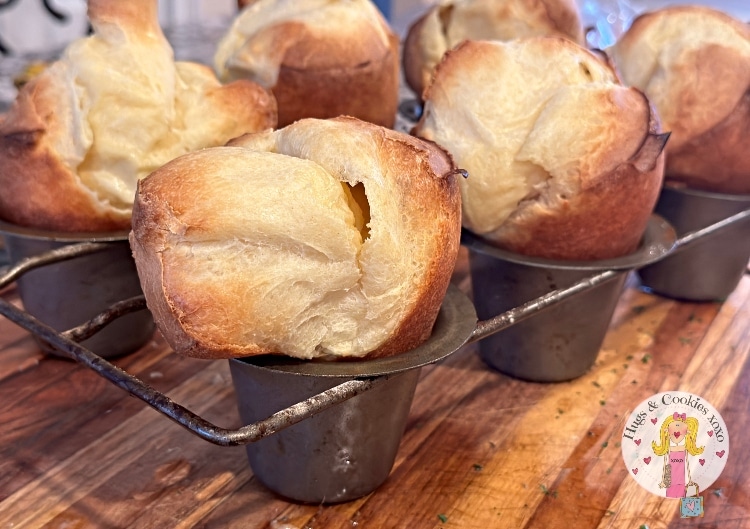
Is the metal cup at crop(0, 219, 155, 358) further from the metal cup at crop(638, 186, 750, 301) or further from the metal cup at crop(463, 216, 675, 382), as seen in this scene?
the metal cup at crop(638, 186, 750, 301)

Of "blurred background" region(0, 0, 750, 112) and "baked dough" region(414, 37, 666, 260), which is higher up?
"baked dough" region(414, 37, 666, 260)

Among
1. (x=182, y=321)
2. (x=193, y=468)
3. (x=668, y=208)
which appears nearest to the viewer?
(x=182, y=321)

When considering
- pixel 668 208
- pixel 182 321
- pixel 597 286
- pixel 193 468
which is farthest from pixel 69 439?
pixel 668 208

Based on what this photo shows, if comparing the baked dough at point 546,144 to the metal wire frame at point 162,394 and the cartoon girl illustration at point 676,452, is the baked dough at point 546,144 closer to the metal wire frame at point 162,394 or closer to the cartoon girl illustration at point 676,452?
the metal wire frame at point 162,394

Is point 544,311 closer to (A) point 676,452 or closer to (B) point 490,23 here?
(A) point 676,452

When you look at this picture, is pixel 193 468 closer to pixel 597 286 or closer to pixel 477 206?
pixel 477 206

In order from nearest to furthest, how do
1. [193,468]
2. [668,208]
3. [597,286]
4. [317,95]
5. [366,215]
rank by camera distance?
1. [366,215]
2. [193,468]
3. [597,286]
4. [317,95]
5. [668,208]

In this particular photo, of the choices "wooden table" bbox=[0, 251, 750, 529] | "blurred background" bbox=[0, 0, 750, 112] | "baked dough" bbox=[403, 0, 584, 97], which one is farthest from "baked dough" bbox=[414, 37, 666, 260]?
"blurred background" bbox=[0, 0, 750, 112]
